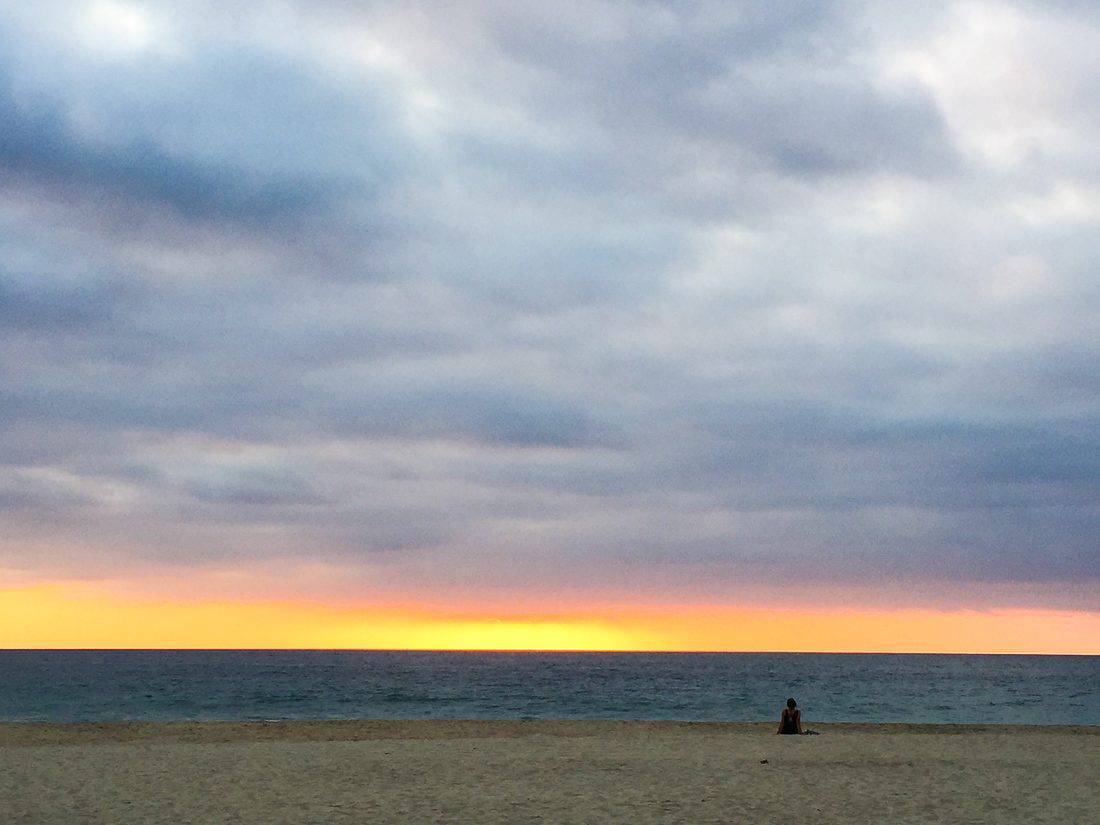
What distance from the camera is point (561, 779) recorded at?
71.8 ft

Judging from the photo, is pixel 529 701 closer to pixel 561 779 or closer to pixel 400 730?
pixel 400 730

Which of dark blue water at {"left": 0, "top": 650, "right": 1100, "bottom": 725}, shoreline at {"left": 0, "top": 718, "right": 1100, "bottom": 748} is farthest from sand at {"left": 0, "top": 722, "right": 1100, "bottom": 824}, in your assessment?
dark blue water at {"left": 0, "top": 650, "right": 1100, "bottom": 725}

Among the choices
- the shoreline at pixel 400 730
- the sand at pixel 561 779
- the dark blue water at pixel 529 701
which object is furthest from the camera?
the dark blue water at pixel 529 701

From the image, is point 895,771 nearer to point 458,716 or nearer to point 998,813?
point 998,813

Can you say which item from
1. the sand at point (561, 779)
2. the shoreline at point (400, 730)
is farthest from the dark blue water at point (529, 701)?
the sand at point (561, 779)

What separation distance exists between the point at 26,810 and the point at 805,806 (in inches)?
537

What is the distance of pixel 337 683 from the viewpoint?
106m

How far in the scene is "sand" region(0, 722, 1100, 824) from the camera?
691 inches

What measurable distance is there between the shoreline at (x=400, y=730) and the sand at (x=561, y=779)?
103cm

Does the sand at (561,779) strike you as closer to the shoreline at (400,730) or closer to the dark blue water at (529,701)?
the shoreline at (400,730)

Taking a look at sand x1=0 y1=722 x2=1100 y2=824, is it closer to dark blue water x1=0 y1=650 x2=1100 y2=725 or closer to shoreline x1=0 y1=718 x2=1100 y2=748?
shoreline x1=0 y1=718 x2=1100 y2=748

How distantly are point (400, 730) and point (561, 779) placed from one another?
748 inches

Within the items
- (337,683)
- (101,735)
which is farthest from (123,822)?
(337,683)

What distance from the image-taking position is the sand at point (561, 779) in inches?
691
